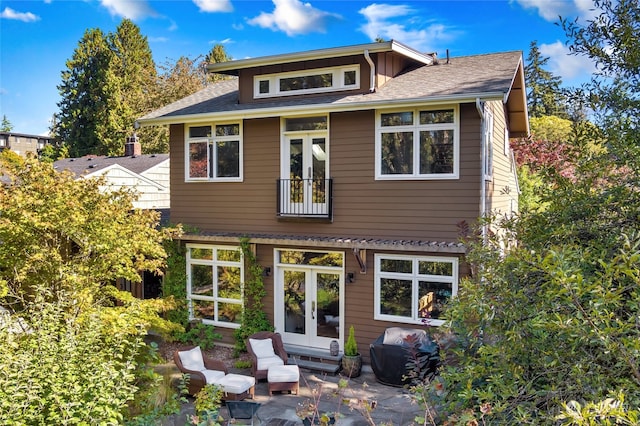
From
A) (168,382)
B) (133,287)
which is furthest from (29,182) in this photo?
(133,287)

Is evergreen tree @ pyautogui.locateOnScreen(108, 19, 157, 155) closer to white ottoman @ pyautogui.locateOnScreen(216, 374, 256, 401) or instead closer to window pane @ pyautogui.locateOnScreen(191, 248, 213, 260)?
window pane @ pyautogui.locateOnScreen(191, 248, 213, 260)

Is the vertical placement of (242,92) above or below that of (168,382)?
above

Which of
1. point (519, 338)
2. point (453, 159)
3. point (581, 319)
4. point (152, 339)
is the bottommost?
point (152, 339)

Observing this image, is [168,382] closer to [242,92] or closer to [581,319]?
[242,92]

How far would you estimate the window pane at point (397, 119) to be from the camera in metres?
10.0

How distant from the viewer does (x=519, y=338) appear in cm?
319

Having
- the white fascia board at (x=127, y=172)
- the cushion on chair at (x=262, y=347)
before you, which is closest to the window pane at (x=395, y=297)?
the cushion on chair at (x=262, y=347)

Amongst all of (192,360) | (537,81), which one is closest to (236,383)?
(192,360)

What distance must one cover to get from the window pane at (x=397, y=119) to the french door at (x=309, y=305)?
339 centimetres

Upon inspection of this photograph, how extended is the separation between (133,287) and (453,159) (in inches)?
389

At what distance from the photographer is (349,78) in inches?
435

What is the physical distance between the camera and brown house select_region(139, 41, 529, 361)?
9.73 meters

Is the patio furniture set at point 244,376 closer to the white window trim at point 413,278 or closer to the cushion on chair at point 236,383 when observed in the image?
the cushion on chair at point 236,383

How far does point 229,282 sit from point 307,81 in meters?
5.18
